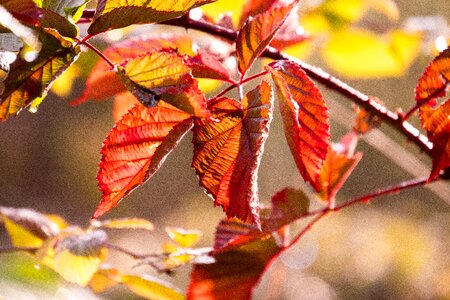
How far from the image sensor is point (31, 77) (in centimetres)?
35

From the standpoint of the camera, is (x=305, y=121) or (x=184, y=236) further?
(x=184, y=236)

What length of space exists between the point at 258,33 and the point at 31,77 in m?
0.14

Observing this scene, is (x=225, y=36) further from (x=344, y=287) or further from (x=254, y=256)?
(x=344, y=287)

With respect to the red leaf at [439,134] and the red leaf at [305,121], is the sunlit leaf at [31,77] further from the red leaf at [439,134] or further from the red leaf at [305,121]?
the red leaf at [439,134]

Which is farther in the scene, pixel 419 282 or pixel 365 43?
pixel 419 282

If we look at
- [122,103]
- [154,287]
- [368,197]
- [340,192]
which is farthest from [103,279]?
[340,192]

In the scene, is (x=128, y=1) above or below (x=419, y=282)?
above

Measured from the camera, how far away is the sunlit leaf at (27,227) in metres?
0.64

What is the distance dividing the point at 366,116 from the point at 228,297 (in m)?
0.21

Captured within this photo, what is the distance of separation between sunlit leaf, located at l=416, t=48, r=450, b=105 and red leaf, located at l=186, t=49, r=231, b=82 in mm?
162

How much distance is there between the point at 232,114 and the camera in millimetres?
400

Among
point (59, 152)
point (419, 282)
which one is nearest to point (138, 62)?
point (419, 282)

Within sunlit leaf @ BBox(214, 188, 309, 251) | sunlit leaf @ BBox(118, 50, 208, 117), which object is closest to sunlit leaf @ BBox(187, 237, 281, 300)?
sunlit leaf @ BBox(214, 188, 309, 251)

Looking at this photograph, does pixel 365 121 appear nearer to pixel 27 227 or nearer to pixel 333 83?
pixel 333 83
